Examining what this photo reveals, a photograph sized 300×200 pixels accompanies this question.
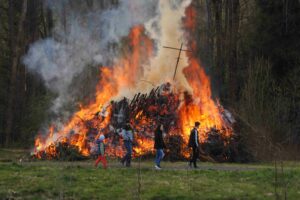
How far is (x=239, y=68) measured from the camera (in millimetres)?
40625

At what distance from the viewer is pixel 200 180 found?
17.3m

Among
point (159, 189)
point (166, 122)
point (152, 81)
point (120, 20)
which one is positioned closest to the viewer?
point (159, 189)

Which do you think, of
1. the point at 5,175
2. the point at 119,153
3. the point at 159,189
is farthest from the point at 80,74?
the point at 159,189

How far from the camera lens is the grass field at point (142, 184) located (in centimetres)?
1475

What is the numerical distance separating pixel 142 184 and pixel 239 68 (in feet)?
84.1

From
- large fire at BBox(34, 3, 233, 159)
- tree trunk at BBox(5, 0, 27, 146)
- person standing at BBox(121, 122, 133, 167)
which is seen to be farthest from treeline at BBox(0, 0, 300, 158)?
person standing at BBox(121, 122, 133, 167)

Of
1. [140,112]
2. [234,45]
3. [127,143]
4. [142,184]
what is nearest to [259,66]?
[140,112]

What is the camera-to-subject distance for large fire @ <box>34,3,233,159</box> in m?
28.3

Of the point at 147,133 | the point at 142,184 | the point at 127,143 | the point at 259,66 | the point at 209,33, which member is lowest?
the point at 142,184

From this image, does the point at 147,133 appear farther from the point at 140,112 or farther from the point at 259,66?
the point at 259,66

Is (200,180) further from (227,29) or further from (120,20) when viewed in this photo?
(227,29)

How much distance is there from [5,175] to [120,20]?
17519 mm

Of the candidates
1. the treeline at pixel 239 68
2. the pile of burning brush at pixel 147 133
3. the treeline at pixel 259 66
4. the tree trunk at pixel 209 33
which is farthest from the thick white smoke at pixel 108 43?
the tree trunk at pixel 209 33

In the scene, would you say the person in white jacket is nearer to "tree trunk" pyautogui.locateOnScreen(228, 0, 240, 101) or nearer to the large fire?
the large fire
